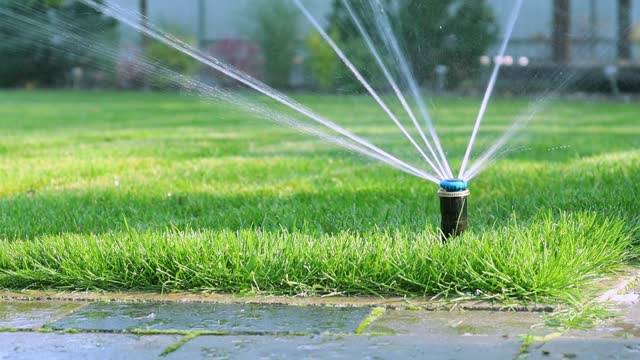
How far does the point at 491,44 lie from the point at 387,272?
15.7 m

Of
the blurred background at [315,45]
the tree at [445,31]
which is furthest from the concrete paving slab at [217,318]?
the blurred background at [315,45]

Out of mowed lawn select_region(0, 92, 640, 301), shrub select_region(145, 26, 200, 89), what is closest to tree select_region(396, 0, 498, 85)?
mowed lawn select_region(0, 92, 640, 301)

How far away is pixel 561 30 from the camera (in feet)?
70.0

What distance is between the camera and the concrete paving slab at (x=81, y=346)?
9.04ft

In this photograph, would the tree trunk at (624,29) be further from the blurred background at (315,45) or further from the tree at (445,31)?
the tree at (445,31)

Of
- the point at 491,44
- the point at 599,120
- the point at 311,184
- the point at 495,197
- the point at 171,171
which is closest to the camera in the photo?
the point at 495,197

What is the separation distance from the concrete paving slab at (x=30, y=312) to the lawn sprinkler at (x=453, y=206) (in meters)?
1.15

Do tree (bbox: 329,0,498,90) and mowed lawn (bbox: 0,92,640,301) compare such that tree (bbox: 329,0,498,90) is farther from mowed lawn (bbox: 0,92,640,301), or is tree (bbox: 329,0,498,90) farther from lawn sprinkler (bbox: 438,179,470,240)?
lawn sprinkler (bbox: 438,179,470,240)

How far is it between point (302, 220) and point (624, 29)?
1873cm

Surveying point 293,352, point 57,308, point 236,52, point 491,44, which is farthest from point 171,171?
point 236,52

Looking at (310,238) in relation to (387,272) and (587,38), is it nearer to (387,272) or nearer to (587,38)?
(387,272)

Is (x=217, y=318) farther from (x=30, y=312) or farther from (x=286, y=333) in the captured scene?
(x=30, y=312)

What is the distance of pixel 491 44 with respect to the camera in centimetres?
1875

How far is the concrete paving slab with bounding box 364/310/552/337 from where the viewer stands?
2.92m
